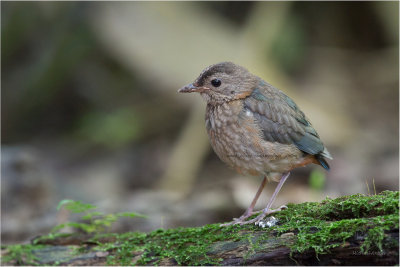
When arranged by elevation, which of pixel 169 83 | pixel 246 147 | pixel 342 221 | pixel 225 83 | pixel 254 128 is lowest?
pixel 342 221

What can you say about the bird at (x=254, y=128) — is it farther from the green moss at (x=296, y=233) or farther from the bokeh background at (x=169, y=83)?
the bokeh background at (x=169, y=83)

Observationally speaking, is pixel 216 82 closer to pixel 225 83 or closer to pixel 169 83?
pixel 225 83

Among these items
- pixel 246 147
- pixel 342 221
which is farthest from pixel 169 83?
pixel 342 221

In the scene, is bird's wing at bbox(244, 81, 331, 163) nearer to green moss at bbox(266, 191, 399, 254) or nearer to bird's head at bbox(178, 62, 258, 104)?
bird's head at bbox(178, 62, 258, 104)

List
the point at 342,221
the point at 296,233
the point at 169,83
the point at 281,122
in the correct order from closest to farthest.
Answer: the point at 342,221, the point at 296,233, the point at 281,122, the point at 169,83

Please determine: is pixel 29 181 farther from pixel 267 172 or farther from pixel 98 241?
pixel 267 172

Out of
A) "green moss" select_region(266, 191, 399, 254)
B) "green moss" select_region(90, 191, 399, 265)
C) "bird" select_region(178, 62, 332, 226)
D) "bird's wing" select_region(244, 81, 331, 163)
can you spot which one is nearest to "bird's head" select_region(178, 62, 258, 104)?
"bird" select_region(178, 62, 332, 226)
